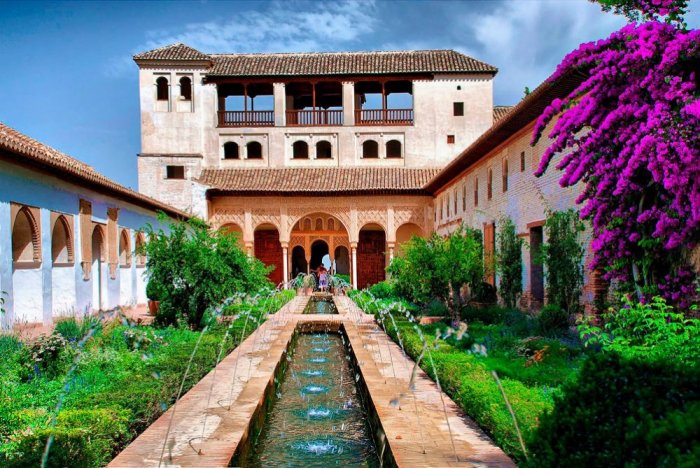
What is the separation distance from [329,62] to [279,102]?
10.3 feet

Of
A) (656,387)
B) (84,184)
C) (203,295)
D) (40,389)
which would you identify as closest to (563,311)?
(203,295)

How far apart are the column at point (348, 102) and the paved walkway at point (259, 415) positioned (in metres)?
21.6

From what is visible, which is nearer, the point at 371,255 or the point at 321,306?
the point at 321,306

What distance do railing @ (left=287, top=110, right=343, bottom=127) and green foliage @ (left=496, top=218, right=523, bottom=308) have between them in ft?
48.8

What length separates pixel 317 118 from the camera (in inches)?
1203

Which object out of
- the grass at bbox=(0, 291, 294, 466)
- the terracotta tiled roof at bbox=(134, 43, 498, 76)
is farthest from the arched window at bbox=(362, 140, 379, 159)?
the grass at bbox=(0, 291, 294, 466)

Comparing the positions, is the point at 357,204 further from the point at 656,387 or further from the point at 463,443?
the point at 656,387

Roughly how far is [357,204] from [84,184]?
14993mm

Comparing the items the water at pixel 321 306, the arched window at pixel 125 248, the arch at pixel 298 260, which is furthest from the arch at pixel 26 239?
the arch at pixel 298 260

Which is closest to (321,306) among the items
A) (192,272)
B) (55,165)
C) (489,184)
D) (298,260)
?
(489,184)

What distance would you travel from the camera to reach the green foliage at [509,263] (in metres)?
16.0

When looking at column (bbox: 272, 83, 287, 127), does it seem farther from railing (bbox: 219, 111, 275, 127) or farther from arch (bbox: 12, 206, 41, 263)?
arch (bbox: 12, 206, 41, 263)

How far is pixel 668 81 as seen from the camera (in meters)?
→ 8.29

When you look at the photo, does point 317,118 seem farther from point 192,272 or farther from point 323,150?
point 192,272
